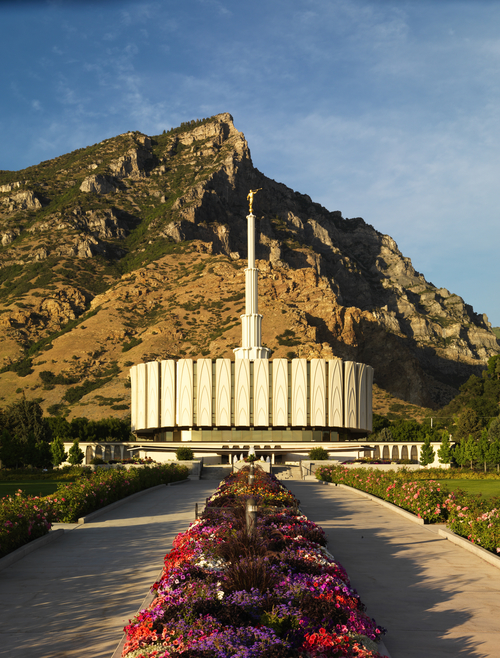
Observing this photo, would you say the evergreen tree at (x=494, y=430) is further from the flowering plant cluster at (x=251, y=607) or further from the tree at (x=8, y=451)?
the flowering plant cluster at (x=251, y=607)

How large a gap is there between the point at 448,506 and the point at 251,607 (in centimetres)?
1050

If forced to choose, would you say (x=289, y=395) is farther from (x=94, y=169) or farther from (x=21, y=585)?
(x=94, y=169)

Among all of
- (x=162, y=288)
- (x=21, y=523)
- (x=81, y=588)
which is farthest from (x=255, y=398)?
(x=162, y=288)

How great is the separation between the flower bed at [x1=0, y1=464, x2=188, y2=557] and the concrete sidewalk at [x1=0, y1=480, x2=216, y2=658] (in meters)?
0.51

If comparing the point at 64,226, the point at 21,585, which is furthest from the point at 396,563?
the point at 64,226

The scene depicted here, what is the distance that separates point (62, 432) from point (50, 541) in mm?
66730

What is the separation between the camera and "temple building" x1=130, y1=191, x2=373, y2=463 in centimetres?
7312

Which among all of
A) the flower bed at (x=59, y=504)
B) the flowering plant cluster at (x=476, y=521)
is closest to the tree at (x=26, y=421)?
the flower bed at (x=59, y=504)

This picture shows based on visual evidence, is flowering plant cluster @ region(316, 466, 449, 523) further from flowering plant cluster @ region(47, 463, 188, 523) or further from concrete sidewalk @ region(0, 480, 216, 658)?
flowering plant cluster @ region(47, 463, 188, 523)

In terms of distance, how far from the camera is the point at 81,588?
9.63 metres

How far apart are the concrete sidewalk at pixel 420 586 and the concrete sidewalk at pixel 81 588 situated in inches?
137

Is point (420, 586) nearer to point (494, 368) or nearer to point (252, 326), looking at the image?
point (252, 326)

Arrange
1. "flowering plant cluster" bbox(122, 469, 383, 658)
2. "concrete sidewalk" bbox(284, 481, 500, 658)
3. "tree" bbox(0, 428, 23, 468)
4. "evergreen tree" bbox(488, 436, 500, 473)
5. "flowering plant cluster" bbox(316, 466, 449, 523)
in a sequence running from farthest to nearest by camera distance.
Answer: "evergreen tree" bbox(488, 436, 500, 473) → "tree" bbox(0, 428, 23, 468) → "flowering plant cluster" bbox(316, 466, 449, 523) → "concrete sidewalk" bbox(284, 481, 500, 658) → "flowering plant cluster" bbox(122, 469, 383, 658)

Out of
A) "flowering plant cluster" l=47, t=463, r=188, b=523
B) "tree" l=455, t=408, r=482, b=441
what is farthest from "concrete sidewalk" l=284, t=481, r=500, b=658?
"tree" l=455, t=408, r=482, b=441
